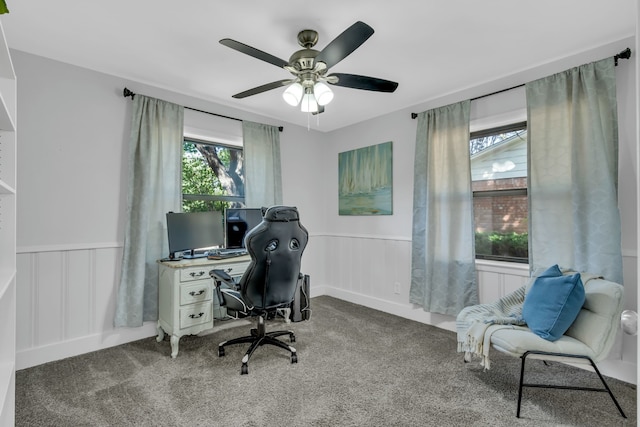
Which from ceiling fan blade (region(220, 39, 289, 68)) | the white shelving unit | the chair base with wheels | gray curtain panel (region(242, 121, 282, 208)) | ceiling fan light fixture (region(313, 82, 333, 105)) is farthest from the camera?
gray curtain panel (region(242, 121, 282, 208))

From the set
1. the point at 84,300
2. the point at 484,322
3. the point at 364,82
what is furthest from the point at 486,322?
the point at 84,300

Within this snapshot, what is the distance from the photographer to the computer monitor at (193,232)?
2.91 meters

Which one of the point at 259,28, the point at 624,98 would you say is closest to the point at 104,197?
the point at 259,28

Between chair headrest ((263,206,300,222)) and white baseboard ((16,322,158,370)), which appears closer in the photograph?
chair headrest ((263,206,300,222))

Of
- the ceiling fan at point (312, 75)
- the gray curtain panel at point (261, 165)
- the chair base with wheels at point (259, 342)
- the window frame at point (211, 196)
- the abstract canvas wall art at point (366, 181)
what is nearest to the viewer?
the ceiling fan at point (312, 75)

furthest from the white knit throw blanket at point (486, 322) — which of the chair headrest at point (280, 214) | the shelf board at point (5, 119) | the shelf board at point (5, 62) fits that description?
the shelf board at point (5, 62)

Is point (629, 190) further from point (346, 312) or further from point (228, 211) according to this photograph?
point (228, 211)

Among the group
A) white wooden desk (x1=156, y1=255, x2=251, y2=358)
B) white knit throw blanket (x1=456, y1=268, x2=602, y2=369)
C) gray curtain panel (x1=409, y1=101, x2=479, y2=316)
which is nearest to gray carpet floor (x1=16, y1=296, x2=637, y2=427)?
white wooden desk (x1=156, y1=255, x2=251, y2=358)

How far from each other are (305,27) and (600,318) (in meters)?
2.61

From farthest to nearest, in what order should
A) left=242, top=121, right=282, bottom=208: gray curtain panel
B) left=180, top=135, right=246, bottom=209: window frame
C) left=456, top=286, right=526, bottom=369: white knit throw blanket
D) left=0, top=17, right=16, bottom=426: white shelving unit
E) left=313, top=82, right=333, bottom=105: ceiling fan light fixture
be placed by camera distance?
left=242, top=121, right=282, bottom=208: gray curtain panel, left=180, top=135, right=246, bottom=209: window frame, left=313, top=82, right=333, bottom=105: ceiling fan light fixture, left=456, top=286, right=526, bottom=369: white knit throw blanket, left=0, top=17, right=16, bottom=426: white shelving unit

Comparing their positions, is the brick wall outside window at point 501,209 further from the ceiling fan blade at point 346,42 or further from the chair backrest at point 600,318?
the ceiling fan blade at point 346,42

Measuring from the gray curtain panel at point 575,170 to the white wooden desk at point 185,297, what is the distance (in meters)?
2.77

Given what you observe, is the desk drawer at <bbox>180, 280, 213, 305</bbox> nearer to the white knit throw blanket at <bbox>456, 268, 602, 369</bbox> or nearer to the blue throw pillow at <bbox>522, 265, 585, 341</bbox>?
the white knit throw blanket at <bbox>456, 268, 602, 369</bbox>

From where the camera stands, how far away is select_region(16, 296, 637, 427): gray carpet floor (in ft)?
5.98
